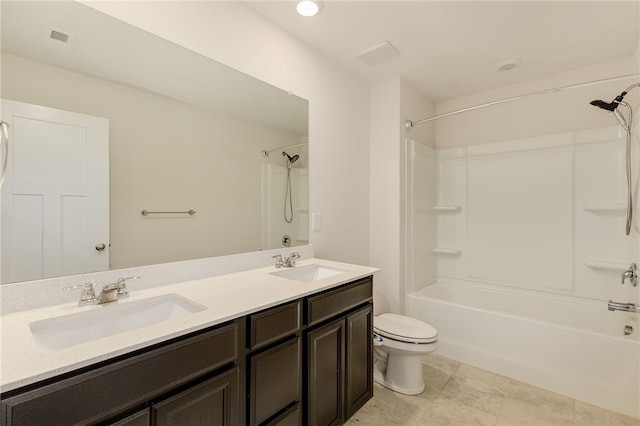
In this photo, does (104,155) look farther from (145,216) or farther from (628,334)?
(628,334)

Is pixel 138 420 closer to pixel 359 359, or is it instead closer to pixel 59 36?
pixel 359 359

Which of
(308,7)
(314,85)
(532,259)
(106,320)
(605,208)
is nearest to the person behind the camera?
(106,320)

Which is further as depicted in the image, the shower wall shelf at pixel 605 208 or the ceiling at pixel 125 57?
the shower wall shelf at pixel 605 208

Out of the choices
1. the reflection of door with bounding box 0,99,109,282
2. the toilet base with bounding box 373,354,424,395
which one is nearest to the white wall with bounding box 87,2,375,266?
the reflection of door with bounding box 0,99,109,282

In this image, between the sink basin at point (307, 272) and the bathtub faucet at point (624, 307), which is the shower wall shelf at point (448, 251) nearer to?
the bathtub faucet at point (624, 307)

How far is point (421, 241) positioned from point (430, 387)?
4.57 ft

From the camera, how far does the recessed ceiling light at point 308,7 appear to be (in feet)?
5.74

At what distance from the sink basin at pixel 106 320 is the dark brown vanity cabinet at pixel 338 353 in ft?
2.02

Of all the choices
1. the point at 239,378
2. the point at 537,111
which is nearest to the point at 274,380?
the point at 239,378

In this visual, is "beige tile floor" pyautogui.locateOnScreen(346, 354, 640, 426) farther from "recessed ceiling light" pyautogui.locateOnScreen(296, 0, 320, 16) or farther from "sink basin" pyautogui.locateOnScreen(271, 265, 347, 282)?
"recessed ceiling light" pyautogui.locateOnScreen(296, 0, 320, 16)

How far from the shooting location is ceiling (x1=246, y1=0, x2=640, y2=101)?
1.83 m

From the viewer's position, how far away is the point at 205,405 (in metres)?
1.01

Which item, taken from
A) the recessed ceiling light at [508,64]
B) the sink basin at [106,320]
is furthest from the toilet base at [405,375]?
the recessed ceiling light at [508,64]

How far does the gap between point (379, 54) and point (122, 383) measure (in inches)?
100
